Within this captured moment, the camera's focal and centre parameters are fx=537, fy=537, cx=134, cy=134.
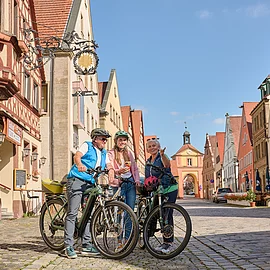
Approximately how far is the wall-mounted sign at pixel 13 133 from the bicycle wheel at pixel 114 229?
10252 millimetres

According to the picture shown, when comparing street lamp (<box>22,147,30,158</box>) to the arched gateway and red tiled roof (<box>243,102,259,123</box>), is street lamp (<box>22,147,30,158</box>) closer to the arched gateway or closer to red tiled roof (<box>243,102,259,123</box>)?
red tiled roof (<box>243,102,259,123</box>)

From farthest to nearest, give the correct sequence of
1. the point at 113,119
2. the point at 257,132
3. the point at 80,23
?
the point at 257,132 → the point at 113,119 → the point at 80,23

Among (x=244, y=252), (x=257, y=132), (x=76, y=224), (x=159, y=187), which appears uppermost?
(x=257, y=132)

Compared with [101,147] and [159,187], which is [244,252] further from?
[101,147]

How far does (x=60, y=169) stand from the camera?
25.9 m

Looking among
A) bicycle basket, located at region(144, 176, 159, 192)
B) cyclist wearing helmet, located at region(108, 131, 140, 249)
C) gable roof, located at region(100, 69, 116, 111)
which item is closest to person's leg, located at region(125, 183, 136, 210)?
cyclist wearing helmet, located at region(108, 131, 140, 249)

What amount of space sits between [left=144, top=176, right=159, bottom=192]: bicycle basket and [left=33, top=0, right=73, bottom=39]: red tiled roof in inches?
855

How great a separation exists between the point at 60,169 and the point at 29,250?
1781cm

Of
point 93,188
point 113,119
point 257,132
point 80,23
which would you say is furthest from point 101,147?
point 257,132

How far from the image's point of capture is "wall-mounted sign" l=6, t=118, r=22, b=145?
17016 millimetres

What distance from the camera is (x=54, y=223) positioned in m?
8.02

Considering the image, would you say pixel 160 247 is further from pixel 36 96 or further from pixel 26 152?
pixel 36 96

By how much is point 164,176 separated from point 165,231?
0.84 metres

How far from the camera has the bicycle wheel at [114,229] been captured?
6.89 metres
